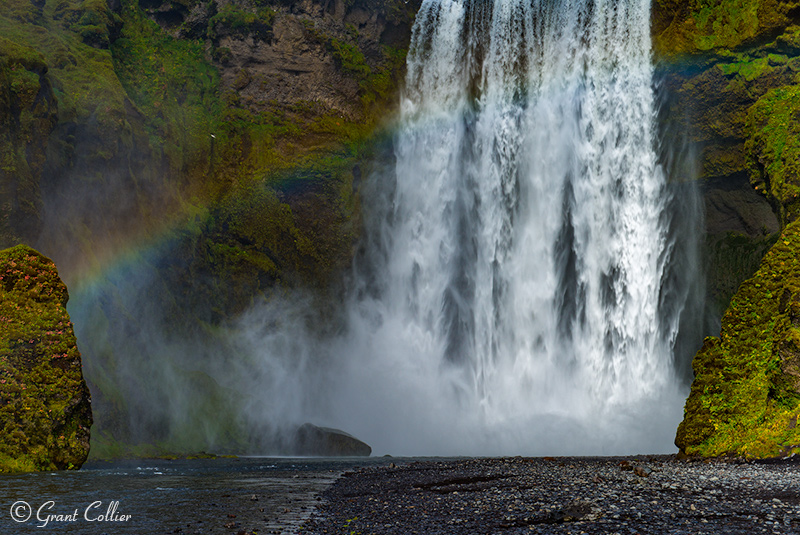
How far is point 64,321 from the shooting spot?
78.9 feet

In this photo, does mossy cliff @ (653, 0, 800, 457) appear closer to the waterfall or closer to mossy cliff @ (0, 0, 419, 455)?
the waterfall

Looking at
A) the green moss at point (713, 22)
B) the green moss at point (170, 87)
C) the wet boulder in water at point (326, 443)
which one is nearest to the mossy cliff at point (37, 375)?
the wet boulder in water at point (326, 443)

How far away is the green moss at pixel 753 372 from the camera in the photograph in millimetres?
16781

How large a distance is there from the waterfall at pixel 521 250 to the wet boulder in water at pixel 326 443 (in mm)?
2506

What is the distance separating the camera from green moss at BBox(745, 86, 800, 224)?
96.6 ft

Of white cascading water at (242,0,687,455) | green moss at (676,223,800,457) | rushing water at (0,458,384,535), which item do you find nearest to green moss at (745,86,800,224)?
white cascading water at (242,0,687,455)

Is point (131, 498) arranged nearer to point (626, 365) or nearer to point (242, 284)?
point (626, 365)

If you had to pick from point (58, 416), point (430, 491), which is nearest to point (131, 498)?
point (430, 491)

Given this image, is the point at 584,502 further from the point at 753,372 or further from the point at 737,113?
the point at 737,113

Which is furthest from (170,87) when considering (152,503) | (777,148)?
(777,148)

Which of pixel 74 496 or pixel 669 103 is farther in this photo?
pixel 669 103

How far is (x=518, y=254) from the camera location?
40.4 meters

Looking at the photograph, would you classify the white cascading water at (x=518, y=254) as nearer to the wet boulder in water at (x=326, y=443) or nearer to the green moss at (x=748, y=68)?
the wet boulder in water at (x=326, y=443)

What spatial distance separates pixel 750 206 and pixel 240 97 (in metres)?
36.5
